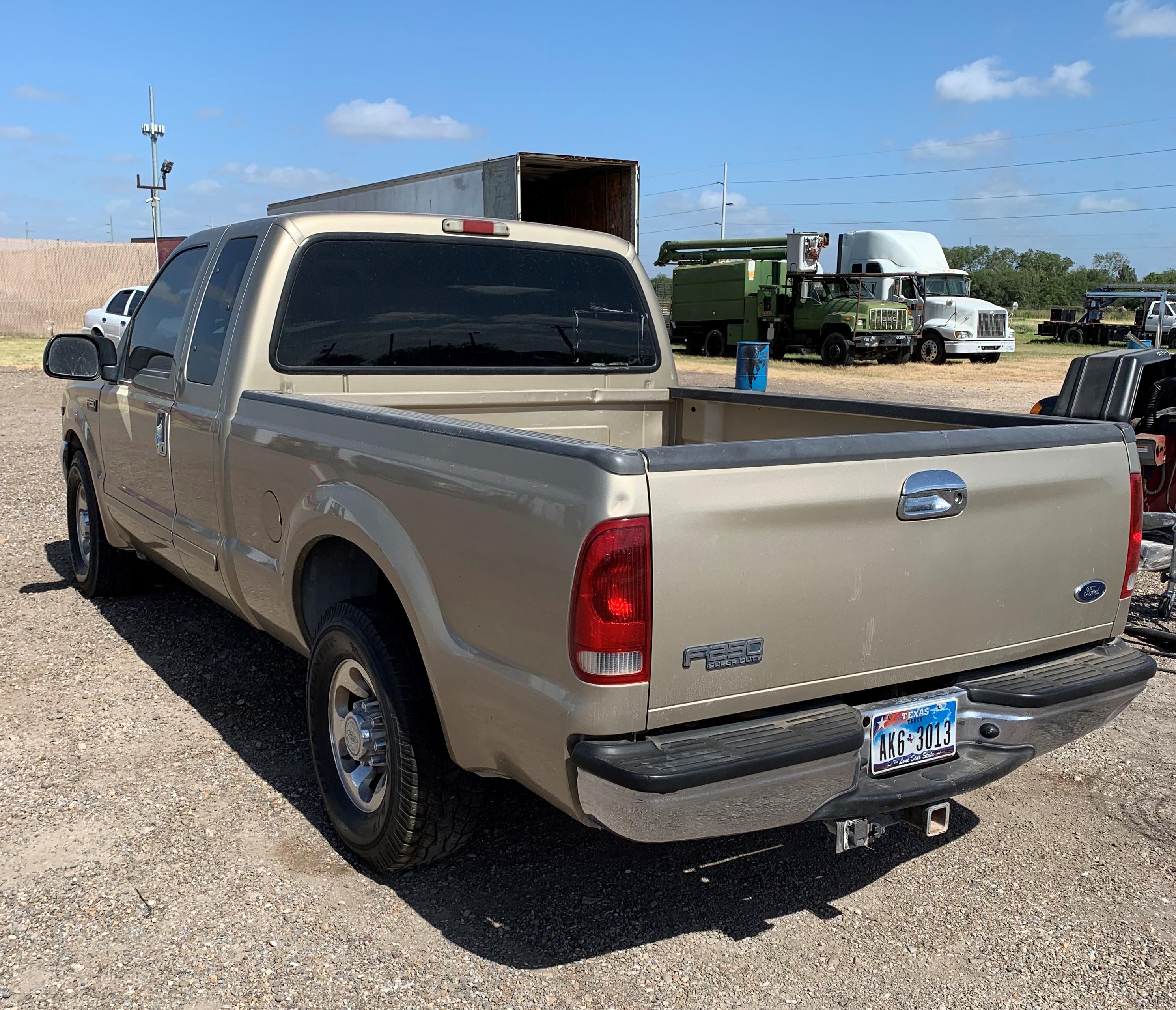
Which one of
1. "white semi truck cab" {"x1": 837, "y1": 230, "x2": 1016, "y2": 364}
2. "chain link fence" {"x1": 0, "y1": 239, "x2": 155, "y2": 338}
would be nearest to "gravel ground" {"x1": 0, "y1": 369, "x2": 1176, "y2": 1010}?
"white semi truck cab" {"x1": 837, "y1": 230, "x2": 1016, "y2": 364}

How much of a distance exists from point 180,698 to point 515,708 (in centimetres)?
272

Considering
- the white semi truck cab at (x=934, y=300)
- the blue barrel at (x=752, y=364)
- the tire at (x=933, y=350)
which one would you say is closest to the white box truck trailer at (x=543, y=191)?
the blue barrel at (x=752, y=364)

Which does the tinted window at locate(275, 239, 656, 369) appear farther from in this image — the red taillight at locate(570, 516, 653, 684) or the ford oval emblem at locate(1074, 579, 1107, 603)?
the ford oval emblem at locate(1074, 579, 1107, 603)

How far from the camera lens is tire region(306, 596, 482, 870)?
3.06m

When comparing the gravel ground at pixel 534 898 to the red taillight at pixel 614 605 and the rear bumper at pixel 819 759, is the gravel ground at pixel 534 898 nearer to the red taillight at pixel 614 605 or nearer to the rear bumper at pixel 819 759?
the rear bumper at pixel 819 759

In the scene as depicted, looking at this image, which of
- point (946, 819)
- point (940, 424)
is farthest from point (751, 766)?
point (940, 424)

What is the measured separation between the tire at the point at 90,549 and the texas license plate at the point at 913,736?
4505 millimetres

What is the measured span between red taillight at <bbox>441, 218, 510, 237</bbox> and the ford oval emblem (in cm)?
268

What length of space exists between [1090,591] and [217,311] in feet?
10.9

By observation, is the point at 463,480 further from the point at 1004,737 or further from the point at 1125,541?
the point at 1125,541

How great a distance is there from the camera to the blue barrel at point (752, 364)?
11359 mm

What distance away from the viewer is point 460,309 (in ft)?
14.7

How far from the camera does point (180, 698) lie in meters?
4.78

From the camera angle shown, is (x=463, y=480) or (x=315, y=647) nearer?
(x=463, y=480)
